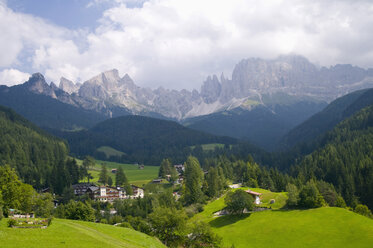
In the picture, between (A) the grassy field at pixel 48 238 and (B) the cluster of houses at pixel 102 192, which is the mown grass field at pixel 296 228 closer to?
(A) the grassy field at pixel 48 238

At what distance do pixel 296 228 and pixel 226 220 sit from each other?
22.0 metres

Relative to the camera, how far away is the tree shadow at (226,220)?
292ft

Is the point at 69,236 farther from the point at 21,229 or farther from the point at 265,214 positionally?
the point at 265,214

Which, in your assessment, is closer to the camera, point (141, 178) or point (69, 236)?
point (69, 236)

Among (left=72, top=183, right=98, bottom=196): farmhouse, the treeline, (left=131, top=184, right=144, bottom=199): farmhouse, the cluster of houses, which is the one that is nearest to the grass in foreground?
the treeline

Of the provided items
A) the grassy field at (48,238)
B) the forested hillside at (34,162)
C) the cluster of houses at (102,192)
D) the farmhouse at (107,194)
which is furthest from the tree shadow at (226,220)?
the forested hillside at (34,162)

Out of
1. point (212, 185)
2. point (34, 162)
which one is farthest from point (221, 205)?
point (34, 162)

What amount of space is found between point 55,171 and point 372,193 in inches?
5628

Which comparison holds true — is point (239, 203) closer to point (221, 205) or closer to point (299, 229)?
point (221, 205)

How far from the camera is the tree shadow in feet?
292

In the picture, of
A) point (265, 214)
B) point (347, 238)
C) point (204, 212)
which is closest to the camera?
point (347, 238)

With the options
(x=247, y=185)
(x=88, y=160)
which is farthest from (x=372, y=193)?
(x=88, y=160)

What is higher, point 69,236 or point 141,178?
point 69,236

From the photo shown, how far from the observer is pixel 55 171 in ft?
486
